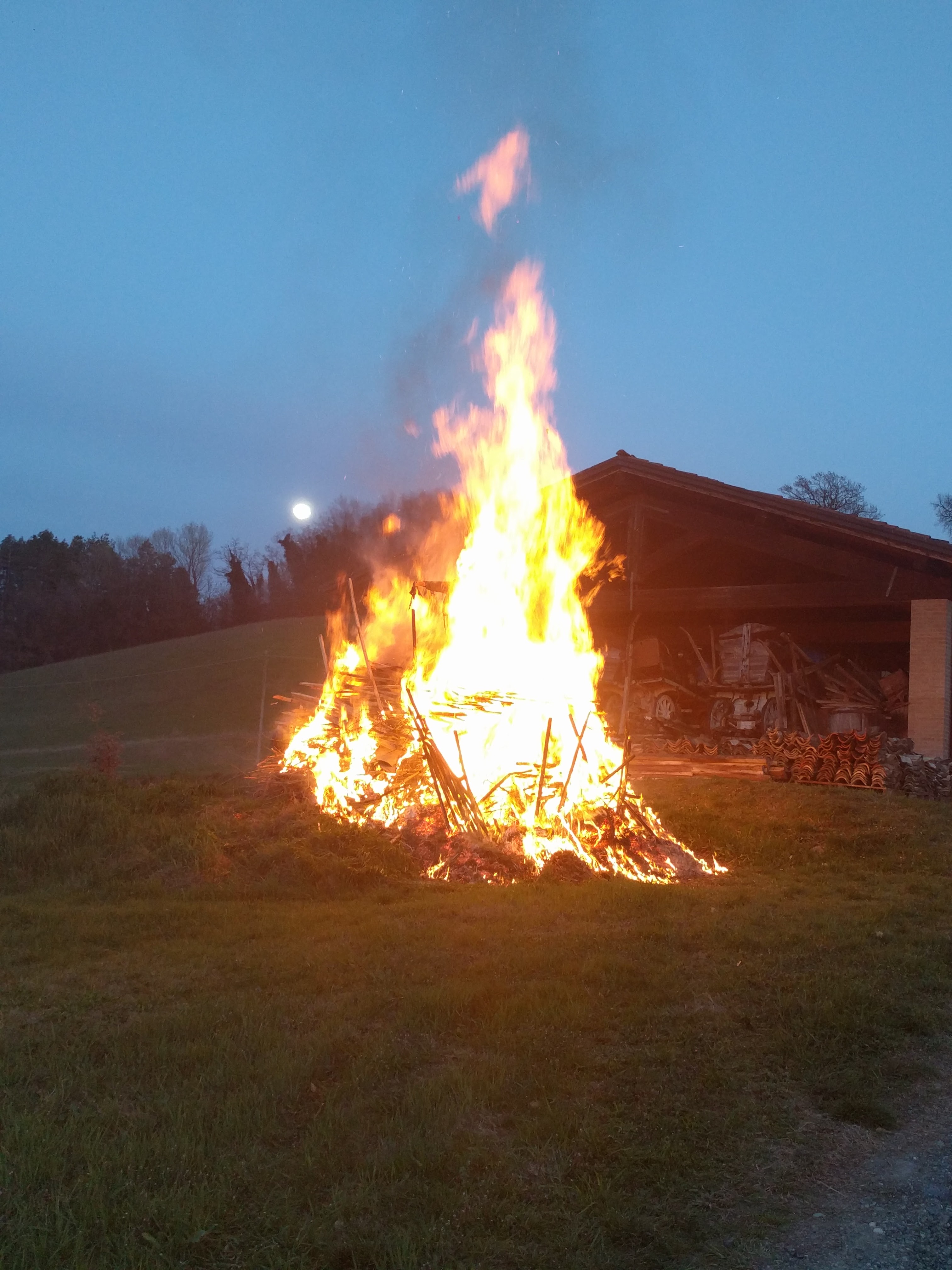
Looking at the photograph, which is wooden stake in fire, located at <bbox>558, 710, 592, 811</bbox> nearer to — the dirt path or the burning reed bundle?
the burning reed bundle

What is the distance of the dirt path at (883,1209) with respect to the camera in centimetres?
319

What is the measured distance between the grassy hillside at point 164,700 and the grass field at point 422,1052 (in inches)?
385

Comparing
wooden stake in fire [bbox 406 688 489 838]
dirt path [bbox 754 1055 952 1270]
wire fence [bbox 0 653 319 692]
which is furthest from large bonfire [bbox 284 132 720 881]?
wire fence [bbox 0 653 319 692]

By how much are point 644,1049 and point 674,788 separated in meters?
7.99

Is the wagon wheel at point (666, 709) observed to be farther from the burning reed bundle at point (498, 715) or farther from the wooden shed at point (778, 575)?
the burning reed bundle at point (498, 715)

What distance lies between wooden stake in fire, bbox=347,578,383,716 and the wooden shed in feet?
21.5

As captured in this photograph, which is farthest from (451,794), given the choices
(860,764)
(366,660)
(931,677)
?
(931,677)

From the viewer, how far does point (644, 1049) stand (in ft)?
15.7

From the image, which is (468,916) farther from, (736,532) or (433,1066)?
(736,532)

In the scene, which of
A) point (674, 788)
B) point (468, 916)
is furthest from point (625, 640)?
point (468, 916)

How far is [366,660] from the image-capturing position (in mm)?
11461

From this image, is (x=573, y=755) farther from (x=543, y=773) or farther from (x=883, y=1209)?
(x=883, y=1209)

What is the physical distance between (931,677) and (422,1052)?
1123cm

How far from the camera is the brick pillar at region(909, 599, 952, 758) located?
13.5 meters
